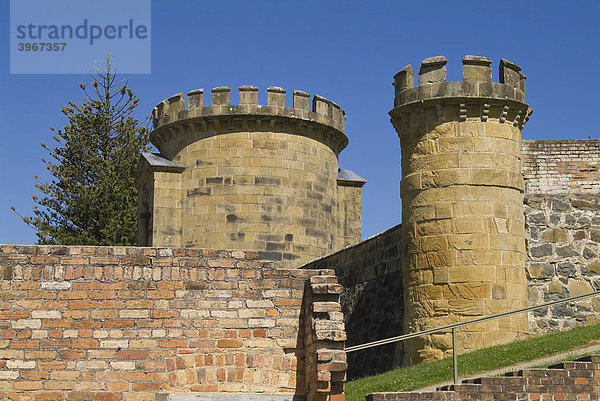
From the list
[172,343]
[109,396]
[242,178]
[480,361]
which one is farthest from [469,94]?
[242,178]

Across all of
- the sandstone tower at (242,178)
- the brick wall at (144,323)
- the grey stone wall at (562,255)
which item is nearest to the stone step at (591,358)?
the brick wall at (144,323)

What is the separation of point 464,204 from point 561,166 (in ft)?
Result: 13.1

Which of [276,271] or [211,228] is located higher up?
[211,228]

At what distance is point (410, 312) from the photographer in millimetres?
15820

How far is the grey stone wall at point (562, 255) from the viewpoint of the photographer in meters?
16.0

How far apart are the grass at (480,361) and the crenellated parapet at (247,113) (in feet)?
30.7

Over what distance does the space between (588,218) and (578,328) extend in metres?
2.29

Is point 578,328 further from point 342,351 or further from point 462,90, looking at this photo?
point 342,351

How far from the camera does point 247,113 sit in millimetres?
22672

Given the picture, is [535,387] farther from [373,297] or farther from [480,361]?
[373,297]

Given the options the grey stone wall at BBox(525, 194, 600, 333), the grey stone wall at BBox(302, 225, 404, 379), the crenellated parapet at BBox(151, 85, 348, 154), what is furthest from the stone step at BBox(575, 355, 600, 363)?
the crenellated parapet at BBox(151, 85, 348, 154)

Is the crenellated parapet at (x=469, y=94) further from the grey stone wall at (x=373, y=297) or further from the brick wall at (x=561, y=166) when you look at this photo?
the grey stone wall at (x=373, y=297)

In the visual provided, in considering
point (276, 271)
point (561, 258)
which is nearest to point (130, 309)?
point (276, 271)

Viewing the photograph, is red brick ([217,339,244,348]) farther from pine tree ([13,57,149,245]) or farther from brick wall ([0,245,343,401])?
pine tree ([13,57,149,245])
